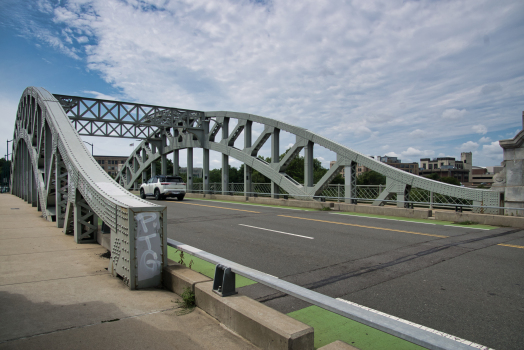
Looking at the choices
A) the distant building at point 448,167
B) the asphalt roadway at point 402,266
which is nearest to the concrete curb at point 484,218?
the asphalt roadway at point 402,266

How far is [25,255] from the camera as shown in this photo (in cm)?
723

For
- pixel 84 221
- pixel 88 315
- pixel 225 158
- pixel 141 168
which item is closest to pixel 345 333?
pixel 88 315

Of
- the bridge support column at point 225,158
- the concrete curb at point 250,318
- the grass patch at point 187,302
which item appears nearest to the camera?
the concrete curb at point 250,318

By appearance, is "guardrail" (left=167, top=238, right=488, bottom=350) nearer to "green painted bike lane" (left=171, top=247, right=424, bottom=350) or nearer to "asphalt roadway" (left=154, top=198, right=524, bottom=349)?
"green painted bike lane" (left=171, top=247, right=424, bottom=350)

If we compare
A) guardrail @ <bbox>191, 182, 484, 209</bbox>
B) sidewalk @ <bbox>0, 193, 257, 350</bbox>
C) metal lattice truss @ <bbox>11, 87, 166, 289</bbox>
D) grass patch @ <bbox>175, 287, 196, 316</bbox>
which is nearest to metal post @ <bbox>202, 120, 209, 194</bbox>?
guardrail @ <bbox>191, 182, 484, 209</bbox>

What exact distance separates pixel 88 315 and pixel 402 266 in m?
5.45

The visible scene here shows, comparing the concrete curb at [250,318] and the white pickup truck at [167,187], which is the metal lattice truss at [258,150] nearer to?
the white pickup truck at [167,187]

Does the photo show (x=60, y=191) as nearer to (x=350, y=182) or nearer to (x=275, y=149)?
(x=350, y=182)

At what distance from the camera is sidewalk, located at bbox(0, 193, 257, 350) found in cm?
345

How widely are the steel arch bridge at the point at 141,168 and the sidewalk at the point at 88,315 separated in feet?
1.65

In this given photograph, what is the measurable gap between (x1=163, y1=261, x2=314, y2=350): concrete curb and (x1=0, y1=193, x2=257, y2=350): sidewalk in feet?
0.36

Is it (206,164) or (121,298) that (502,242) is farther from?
(206,164)

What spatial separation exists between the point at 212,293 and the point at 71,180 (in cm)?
636

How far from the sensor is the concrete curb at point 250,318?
298cm
